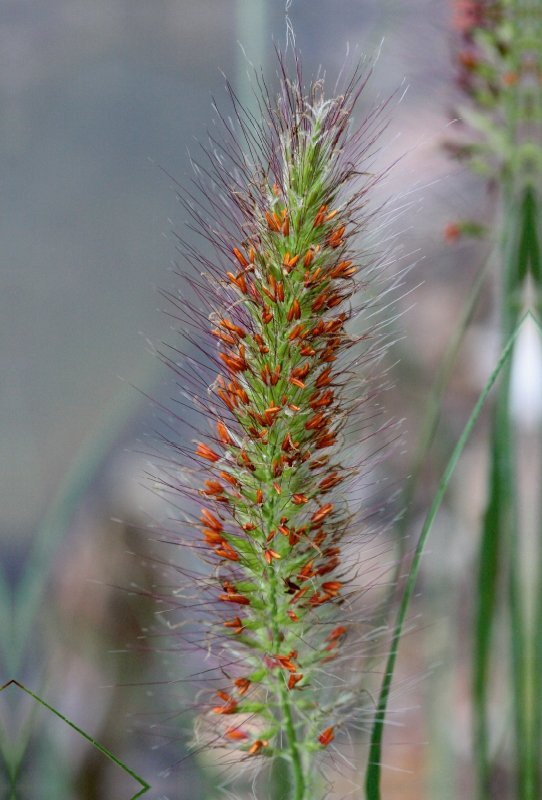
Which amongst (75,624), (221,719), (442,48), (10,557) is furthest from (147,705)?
(442,48)

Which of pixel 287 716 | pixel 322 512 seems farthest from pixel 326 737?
pixel 322 512

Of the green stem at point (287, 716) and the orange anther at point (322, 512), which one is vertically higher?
the orange anther at point (322, 512)

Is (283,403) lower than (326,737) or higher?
higher

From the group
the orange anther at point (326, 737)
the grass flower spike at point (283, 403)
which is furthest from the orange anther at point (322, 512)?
the orange anther at point (326, 737)

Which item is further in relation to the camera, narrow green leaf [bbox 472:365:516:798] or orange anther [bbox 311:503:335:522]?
narrow green leaf [bbox 472:365:516:798]

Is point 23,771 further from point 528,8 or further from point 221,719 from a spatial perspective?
point 528,8

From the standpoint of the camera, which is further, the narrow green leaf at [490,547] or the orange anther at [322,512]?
the narrow green leaf at [490,547]

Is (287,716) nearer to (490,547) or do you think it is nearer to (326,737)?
(326,737)

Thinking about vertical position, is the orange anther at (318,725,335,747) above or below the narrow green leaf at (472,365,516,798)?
below

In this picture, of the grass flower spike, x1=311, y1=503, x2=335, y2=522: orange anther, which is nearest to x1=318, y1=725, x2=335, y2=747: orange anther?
the grass flower spike

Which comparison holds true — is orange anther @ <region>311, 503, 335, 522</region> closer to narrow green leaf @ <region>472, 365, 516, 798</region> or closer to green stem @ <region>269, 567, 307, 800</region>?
green stem @ <region>269, 567, 307, 800</region>

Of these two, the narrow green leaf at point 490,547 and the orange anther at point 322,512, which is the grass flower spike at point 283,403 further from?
the narrow green leaf at point 490,547
